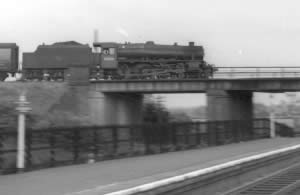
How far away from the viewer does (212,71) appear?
46719 mm

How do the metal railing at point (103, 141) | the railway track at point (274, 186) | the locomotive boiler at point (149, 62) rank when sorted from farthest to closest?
1. the locomotive boiler at point (149, 62)
2. the metal railing at point (103, 141)
3. the railway track at point (274, 186)

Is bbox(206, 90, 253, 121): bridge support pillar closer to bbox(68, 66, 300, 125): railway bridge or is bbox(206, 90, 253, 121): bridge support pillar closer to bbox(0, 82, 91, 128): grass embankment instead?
bbox(68, 66, 300, 125): railway bridge

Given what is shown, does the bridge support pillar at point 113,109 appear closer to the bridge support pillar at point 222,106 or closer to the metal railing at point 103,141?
the bridge support pillar at point 222,106

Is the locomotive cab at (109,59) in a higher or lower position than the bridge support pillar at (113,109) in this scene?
higher

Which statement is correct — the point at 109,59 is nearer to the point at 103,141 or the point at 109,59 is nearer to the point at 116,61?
the point at 116,61

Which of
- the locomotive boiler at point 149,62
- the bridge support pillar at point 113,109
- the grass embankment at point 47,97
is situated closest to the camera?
the grass embankment at point 47,97

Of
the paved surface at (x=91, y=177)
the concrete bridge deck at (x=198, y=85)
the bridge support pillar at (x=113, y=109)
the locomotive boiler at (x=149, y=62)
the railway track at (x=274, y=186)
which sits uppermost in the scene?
the locomotive boiler at (x=149, y=62)

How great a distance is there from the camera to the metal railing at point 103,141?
13.1 m

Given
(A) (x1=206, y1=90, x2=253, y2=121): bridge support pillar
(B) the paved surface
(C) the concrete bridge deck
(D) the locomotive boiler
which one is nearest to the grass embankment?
(C) the concrete bridge deck

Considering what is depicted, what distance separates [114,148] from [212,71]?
30.9 meters

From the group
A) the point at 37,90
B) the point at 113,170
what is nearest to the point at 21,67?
the point at 37,90

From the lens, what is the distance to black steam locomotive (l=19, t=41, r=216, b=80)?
157ft

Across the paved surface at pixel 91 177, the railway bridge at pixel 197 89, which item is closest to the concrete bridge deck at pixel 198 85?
the railway bridge at pixel 197 89

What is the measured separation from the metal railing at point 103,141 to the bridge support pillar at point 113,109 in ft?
67.7
